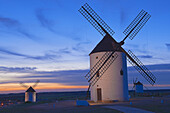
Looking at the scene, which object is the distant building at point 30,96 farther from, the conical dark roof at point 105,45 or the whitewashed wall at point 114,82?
the conical dark roof at point 105,45

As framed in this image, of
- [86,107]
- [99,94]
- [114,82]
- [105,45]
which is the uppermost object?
[105,45]

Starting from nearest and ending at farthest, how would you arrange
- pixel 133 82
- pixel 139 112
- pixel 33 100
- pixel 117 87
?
pixel 139 112 → pixel 117 87 → pixel 33 100 → pixel 133 82

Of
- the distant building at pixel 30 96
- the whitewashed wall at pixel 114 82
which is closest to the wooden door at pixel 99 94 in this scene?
the whitewashed wall at pixel 114 82

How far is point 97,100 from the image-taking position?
1373 inches

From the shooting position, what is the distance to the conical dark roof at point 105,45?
3466 centimetres

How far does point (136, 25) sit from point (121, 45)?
4789mm

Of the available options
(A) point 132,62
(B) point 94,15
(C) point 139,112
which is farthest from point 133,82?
(C) point 139,112

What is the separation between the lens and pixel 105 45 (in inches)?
1393

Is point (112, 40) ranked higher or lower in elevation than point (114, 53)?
higher

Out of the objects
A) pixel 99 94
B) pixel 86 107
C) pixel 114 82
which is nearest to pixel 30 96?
pixel 99 94

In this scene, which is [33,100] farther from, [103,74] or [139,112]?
[139,112]

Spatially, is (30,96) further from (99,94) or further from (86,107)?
(86,107)

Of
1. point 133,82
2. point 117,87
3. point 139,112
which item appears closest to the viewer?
point 139,112

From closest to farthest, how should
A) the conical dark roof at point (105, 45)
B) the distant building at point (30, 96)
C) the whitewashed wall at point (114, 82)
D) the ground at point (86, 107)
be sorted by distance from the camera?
1. the ground at point (86, 107)
2. the whitewashed wall at point (114, 82)
3. the conical dark roof at point (105, 45)
4. the distant building at point (30, 96)
